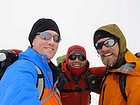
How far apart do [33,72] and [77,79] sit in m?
2.75

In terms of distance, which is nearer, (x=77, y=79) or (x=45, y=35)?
(x=45, y=35)

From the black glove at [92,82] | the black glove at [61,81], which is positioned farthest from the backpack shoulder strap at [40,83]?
the black glove at [92,82]

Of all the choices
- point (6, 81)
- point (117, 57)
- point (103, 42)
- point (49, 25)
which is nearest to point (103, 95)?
point (117, 57)

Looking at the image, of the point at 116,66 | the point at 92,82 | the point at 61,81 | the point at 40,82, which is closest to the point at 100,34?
the point at 116,66

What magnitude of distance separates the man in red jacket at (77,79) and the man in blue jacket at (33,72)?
1693mm

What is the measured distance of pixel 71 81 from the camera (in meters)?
4.82

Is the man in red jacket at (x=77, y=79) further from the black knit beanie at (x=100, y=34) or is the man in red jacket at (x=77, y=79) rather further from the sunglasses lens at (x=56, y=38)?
the sunglasses lens at (x=56, y=38)

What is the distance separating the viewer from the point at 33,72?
7.21ft

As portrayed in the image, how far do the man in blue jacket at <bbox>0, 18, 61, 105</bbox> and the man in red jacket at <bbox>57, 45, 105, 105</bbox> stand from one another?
1693 millimetres

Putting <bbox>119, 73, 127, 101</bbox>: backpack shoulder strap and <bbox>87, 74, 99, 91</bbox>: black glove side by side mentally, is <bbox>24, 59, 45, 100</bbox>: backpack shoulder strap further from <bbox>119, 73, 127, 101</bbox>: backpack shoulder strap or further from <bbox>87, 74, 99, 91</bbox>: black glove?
<bbox>87, 74, 99, 91</bbox>: black glove

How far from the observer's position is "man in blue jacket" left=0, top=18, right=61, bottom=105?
6.08 feet

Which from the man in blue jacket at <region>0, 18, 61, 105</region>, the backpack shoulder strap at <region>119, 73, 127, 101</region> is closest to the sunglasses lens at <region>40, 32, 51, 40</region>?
the man in blue jacket at <region>0, 18, 61, 105</region>

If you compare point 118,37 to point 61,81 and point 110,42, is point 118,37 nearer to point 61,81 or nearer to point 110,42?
point 110,42

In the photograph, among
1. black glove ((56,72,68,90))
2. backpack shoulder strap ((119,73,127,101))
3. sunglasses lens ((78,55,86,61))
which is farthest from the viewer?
sunglasses lens ((78,55,86,61))
